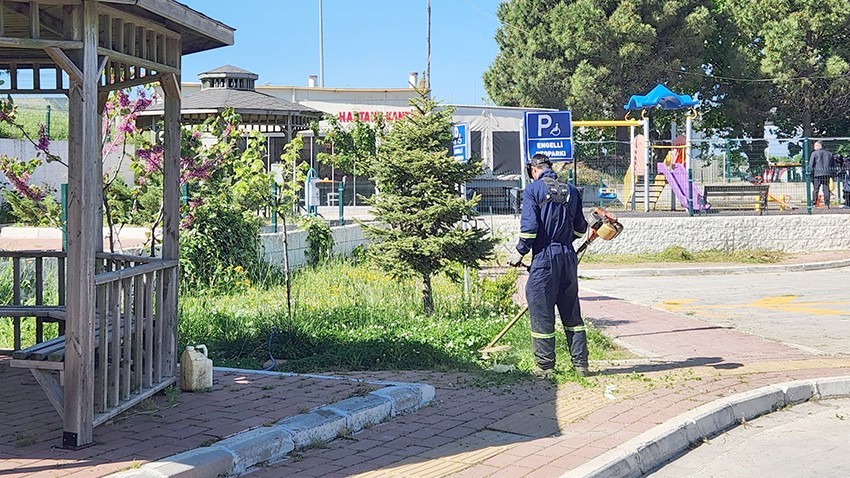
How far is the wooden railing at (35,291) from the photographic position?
24.4ft

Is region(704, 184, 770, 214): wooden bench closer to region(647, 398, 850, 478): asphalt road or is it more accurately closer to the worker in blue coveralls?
the worker in blue coveralls

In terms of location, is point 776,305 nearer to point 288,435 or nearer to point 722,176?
point 288,435

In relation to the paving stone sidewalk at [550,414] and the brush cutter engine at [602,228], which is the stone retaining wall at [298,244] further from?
the paving stone sidewalk at [550,414]

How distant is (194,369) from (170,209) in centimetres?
131

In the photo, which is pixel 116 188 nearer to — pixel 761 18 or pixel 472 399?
pixel 472 399

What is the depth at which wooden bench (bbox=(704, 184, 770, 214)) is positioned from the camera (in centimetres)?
2441

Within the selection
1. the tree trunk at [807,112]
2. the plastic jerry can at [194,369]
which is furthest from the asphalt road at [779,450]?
the tree trunk at [807,112]

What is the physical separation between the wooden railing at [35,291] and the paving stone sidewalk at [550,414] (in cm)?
282

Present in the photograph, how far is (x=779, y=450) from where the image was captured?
6.86 m

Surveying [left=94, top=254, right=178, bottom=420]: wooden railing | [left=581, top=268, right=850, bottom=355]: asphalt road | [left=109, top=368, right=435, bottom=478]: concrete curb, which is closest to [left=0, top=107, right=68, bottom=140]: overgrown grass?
[left=581, top=268, right=850, bottom=355]: asphalt road

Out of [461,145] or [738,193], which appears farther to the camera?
[738,193]

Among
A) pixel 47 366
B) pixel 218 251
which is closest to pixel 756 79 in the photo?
pixel 218 251

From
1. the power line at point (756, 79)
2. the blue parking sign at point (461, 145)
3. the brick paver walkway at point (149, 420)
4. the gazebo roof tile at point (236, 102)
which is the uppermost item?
the power line at point (756, 79)

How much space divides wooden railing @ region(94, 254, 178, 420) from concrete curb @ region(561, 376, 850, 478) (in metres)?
3.14
